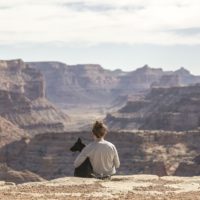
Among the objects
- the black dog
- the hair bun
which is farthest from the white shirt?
the hair bun

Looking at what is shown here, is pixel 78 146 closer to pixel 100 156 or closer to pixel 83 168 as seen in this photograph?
pixel 83 168

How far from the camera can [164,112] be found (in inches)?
5143

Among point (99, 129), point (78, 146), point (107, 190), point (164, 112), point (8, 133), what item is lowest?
point (8, 133)

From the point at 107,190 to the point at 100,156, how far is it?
1.60 meters

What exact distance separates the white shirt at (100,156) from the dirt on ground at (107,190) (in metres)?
0.42

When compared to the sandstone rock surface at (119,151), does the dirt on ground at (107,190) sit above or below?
above

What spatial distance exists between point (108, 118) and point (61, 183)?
144m

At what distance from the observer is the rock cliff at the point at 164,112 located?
12169 cm

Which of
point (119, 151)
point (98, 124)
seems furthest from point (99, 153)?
point (119, 151)

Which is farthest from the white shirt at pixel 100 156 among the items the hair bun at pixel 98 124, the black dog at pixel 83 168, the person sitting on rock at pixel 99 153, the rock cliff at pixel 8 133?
the rock cliff at pixel 8 133

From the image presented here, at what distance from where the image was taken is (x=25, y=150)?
90.0 metres

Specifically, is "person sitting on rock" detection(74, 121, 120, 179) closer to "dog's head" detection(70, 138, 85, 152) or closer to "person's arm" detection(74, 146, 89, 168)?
"person's arm" detection(74, 146, 89, 168)

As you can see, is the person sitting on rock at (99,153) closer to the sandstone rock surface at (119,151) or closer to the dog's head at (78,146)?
the dog's head at (78,146)

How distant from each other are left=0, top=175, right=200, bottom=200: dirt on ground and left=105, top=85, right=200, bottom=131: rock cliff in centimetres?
9968
